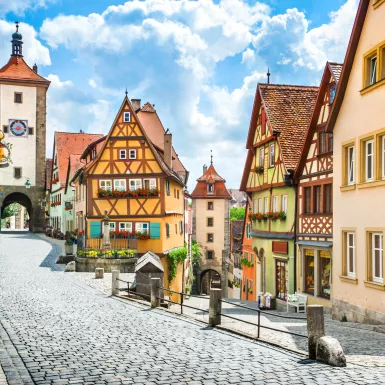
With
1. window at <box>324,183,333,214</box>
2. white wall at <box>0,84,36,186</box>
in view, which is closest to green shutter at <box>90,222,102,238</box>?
window at <box>324,183,333,214</box>

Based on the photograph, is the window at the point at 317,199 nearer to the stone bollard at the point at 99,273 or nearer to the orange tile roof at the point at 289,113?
the orange tile roof at the point at 289,113

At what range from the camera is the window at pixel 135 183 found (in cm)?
3475

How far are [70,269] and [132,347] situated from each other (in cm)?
1726

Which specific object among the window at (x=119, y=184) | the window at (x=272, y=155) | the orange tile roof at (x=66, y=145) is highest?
the orange tile roof at (x=66, y=145)

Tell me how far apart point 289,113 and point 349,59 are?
8.92 m

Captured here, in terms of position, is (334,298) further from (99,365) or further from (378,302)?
(99,365)

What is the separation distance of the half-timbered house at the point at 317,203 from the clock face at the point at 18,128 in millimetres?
45360

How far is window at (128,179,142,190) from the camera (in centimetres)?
→ 3475

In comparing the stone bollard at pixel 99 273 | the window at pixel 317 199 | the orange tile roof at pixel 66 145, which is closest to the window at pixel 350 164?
the window at pixel 317 199

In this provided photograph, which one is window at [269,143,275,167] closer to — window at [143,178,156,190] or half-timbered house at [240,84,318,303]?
half-timbered house at [240,84,318,303]

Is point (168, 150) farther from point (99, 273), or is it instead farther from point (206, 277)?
point (206, 277)

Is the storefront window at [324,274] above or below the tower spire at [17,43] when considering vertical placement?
below

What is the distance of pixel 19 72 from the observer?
63125 millimetres

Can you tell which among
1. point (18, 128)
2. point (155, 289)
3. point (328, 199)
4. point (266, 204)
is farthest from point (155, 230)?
point (18, 128)
